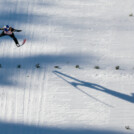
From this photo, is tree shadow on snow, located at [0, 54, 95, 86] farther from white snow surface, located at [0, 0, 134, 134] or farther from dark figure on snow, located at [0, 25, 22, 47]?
dark figure on snow, located at [0, 25, 22, 47]

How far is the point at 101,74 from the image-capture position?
10.2 metres

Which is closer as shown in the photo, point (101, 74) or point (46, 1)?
point (101, 74)

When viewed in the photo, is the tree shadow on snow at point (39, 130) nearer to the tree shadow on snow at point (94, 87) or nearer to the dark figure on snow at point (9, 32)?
the tree shadow on snow at point (94, 87)

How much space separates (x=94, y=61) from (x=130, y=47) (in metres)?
1.72

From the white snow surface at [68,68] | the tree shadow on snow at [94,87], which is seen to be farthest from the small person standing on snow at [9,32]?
the tree shadow on snow at [94,87]

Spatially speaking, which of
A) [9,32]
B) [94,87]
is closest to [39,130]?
[94,87]

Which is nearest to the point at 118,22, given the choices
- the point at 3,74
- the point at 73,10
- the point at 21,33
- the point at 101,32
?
the point at 101,32

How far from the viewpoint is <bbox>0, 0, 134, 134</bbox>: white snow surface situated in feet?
30.8

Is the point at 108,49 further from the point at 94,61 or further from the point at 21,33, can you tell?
the point at 21,33

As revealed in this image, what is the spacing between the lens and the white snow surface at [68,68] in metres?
9.38

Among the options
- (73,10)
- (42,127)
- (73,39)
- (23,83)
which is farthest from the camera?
(73,10)

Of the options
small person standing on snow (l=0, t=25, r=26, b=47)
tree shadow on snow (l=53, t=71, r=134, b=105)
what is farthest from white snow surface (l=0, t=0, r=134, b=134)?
small person standing on snow (l=0, t=25, r=26, b=47)

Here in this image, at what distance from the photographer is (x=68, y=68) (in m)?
10.5

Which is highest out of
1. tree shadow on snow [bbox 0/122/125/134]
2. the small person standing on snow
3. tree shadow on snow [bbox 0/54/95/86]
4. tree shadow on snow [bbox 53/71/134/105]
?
the small person standing on snow
